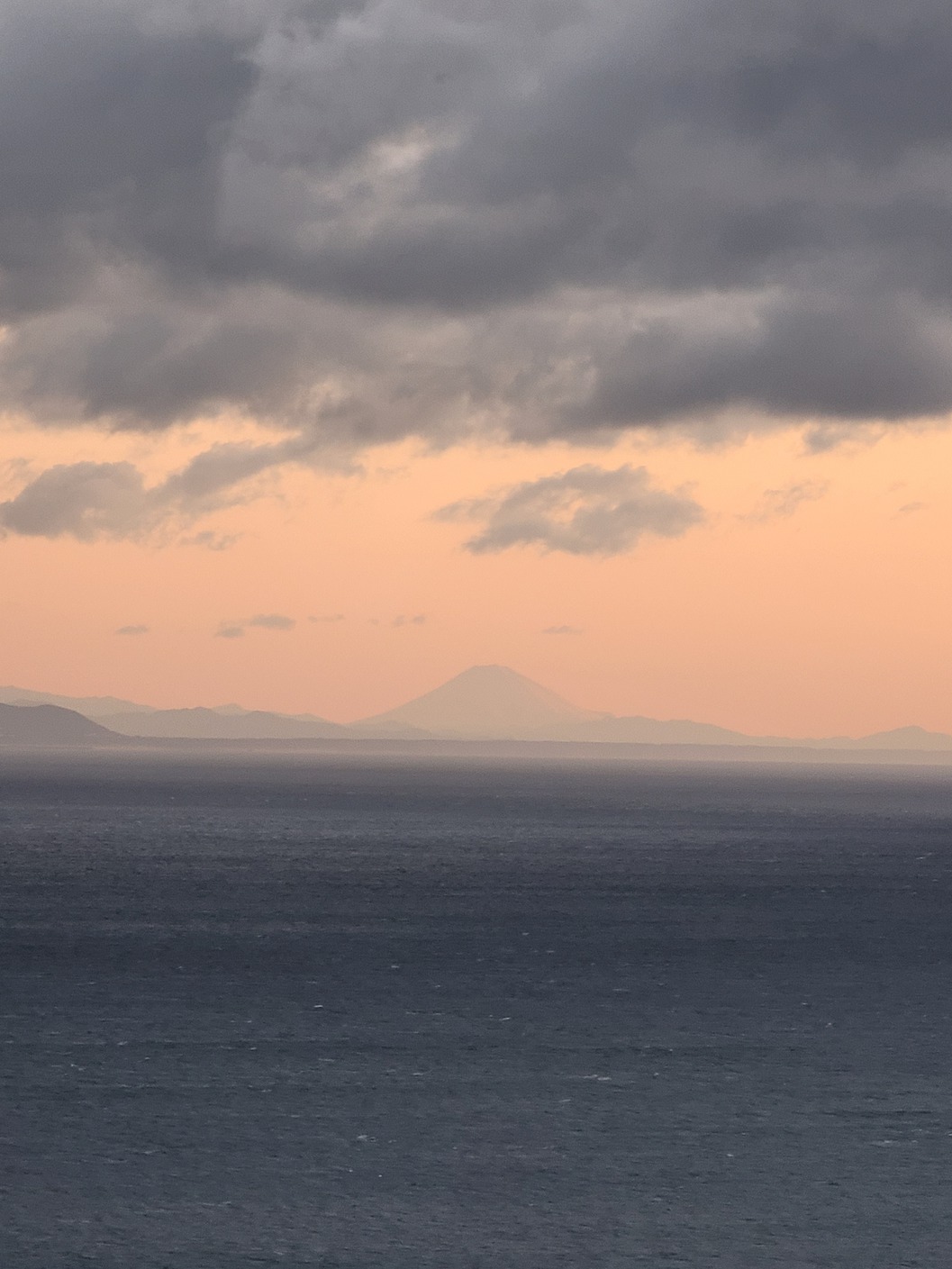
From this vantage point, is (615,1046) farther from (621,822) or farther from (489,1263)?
(621,822)

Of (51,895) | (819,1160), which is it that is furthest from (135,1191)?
(51,895)

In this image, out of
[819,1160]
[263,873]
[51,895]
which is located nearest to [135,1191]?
[819,1160]

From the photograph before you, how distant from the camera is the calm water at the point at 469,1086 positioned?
2195cm

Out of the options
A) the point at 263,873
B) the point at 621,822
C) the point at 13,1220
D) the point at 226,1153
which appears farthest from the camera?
the point at 621,822

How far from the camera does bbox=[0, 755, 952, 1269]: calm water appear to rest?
2195cm

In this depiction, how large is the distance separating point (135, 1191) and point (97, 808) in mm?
181698

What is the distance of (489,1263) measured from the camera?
66.4ft

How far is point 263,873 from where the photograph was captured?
102312 millimetres

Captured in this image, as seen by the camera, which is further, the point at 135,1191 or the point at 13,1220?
the point at 135,1191

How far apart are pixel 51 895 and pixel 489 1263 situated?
2645 inches

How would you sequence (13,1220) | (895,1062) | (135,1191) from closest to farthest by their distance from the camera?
(13,1220) < (135,1191) < (895,1062)

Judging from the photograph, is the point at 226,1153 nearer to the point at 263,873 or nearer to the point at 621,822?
the point at 263,873

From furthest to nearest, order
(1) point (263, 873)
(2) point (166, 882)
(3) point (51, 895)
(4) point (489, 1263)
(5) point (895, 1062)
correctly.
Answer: (1) point (263, 873)
(2) point (166, 882)
(3) point (51, 895)
(5) point (895, 1062)
(4) point (489, 1263)

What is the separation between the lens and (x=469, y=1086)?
32.2 meters
